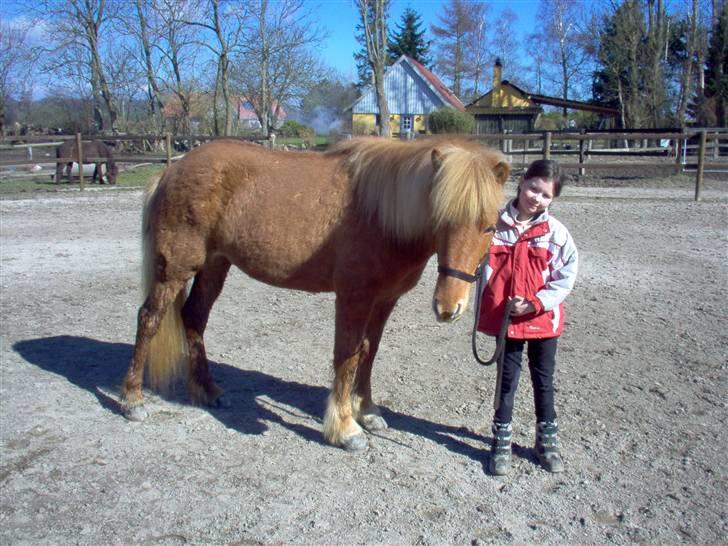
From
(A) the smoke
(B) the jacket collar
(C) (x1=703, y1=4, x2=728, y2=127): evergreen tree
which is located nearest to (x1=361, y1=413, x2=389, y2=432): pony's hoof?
(B) the jacket collar

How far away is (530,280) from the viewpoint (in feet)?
9.32

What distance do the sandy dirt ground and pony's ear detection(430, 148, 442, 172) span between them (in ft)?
5.00

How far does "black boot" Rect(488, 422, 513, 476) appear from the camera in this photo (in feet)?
9.62

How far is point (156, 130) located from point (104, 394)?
30.2m

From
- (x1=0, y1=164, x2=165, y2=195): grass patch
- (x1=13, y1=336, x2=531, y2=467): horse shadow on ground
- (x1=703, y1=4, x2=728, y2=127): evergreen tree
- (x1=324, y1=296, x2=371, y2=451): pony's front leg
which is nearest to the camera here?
(x1=324, y1=296, x2=371, y2=451): pony's front leg

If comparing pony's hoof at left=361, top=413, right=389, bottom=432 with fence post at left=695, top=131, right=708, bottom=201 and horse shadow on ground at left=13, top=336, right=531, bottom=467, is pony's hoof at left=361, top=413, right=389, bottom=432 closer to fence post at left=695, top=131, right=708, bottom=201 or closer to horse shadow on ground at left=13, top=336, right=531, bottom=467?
horse shadow on ground at left=13, top=336, right=531, bottom=467

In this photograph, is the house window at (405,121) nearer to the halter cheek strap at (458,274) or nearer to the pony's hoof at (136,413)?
the pony's hoof at (136,413)

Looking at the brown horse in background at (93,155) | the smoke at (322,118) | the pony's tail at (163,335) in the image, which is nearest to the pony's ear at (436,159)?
the pony's tail at (163,335)

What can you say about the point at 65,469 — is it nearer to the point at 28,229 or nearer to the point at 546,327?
the point at 546,327

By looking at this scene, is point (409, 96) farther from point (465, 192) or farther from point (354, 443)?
point (465, 192)

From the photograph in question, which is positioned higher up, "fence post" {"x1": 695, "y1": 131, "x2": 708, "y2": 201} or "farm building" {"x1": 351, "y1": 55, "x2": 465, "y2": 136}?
"farm building" {"x1": 351, "y1": 55, "x2": 465, "y2": 136}

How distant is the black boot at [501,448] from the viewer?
115 inches

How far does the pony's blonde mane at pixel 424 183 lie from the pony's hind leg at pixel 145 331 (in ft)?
4.55

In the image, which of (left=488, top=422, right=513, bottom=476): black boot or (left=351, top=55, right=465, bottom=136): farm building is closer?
(left=488, top=422, right=513, bottom=476): black boot
